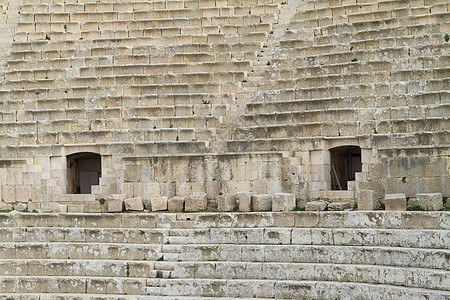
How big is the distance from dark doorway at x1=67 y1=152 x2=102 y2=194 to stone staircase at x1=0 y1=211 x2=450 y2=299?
307 cm

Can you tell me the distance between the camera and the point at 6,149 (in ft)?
69.9

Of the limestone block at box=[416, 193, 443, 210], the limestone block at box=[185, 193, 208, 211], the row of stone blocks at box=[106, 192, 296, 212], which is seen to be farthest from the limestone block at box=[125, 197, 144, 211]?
the limestone block at box=[416, 193, 443, 210]

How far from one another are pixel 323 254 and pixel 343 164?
20.0 feet

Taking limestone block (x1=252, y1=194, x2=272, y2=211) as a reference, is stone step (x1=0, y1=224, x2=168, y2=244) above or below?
below

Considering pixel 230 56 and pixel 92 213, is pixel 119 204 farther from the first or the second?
pixel 230 56

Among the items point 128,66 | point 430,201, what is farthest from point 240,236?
point 128,66

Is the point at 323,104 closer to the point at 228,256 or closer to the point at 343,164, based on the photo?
the point at 343,164

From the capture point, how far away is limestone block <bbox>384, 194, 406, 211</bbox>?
16.4 metres

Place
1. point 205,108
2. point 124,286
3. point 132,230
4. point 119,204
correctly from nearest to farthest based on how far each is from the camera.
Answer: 1. point 124,286
2. point 132,230
3. point 119,204
4. point 205,108

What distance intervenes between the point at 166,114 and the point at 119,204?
324 centimetres

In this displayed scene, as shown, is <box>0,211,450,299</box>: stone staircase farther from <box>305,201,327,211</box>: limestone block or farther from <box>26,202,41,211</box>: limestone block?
<box>26,202,41,211</box>: limestone block

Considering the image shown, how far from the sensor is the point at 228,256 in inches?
649

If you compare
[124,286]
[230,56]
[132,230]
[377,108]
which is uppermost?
[230,56]

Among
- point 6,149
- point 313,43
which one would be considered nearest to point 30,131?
point 6,149
